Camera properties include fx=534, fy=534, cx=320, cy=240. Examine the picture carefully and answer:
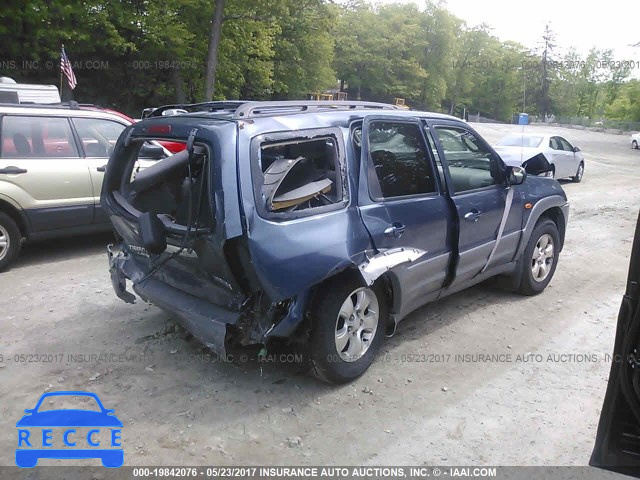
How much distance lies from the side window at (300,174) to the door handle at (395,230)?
0.45 m

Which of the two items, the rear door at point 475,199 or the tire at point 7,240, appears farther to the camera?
the tire at point 7,240

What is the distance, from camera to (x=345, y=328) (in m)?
3.68

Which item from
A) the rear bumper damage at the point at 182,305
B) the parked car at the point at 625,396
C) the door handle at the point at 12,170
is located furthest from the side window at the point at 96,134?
the parked car at the point at 625,396

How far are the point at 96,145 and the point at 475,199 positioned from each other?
4882 mm

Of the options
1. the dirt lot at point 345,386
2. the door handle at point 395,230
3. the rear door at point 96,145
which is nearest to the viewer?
the dirt lot at point 345,386

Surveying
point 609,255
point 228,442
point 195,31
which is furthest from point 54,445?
point 195,31

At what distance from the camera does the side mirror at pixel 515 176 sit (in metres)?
4.96

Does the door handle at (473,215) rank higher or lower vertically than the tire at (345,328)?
higher

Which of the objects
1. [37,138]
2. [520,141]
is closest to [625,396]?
[37,138]

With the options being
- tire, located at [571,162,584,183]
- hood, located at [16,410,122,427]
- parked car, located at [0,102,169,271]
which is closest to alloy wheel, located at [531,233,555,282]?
hood, located at [16,410,122,427]

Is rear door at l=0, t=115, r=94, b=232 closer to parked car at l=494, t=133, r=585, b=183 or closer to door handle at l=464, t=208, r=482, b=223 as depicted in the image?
→ door handle at l=464, t=208, r=482, b=223

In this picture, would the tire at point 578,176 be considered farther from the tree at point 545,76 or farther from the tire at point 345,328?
the tree at point 545,76

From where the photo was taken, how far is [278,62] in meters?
30.7

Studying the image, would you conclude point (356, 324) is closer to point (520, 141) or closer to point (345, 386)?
point (345, 386)
